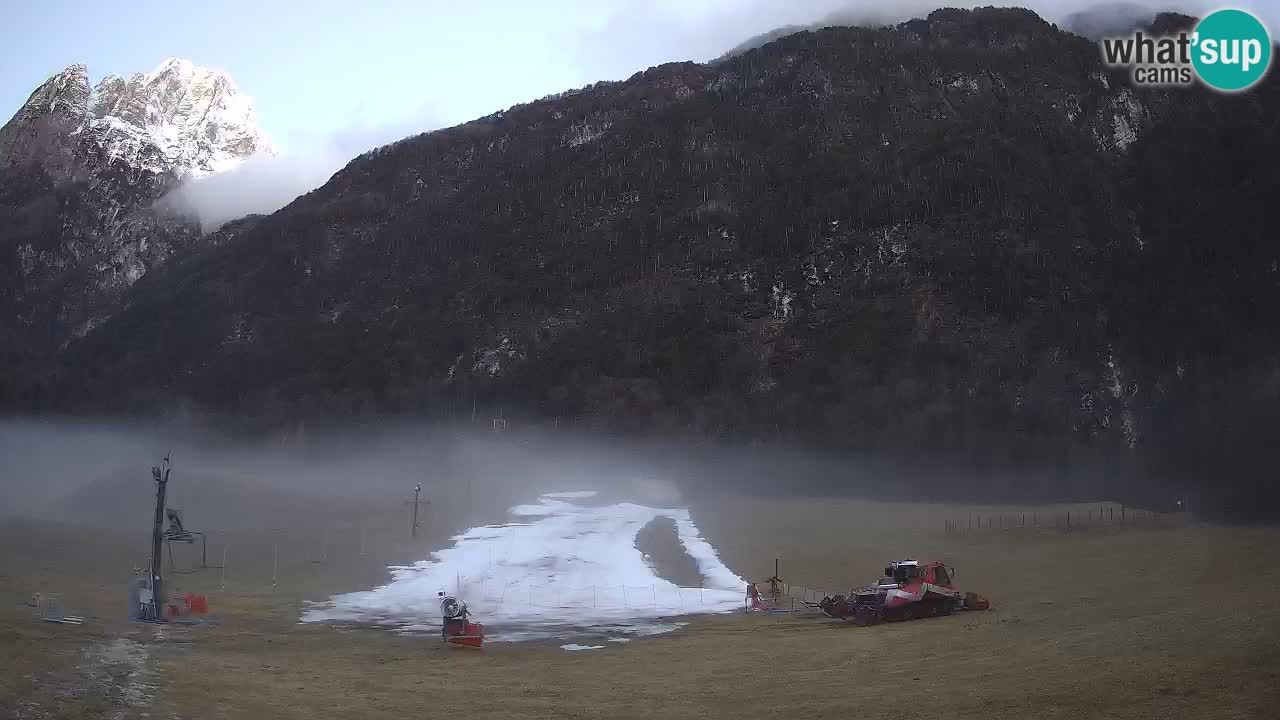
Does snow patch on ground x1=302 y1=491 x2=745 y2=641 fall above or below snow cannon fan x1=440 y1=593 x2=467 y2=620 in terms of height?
below

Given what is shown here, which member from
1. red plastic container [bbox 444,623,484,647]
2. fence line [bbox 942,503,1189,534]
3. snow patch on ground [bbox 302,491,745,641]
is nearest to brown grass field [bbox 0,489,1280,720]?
red plastic container [bbox 444,623,484,647]

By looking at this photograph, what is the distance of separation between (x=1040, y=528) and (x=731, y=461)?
85706 mm

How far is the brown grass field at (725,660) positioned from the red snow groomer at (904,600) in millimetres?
1113

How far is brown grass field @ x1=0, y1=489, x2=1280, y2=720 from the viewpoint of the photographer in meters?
21.4

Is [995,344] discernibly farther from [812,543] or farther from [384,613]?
[384,613]

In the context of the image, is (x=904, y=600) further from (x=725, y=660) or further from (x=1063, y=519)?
(x=1063, y=519)

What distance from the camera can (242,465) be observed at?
162 meters

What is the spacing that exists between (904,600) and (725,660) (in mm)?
9600

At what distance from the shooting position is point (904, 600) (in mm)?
36125

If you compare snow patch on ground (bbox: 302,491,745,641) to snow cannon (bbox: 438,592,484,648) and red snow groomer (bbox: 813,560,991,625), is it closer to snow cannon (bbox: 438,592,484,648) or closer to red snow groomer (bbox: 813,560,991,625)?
snow cannon (bbox: 438,592,484,648)

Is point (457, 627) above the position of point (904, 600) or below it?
below

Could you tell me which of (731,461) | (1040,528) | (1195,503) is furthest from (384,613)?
(731,461)

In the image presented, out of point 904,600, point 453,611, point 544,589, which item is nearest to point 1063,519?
point 544,589

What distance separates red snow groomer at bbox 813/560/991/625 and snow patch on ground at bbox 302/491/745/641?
6275 millimetres
